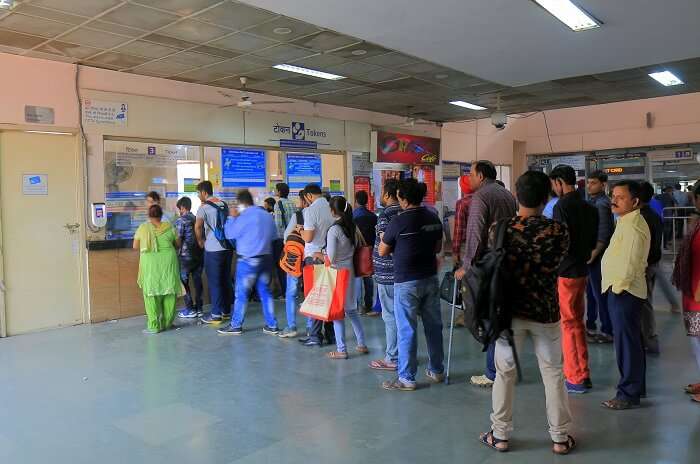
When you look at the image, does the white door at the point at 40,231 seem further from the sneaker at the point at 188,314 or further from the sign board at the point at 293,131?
the sign board at the point at 293,131

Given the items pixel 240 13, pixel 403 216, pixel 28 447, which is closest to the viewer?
pixel 28 447

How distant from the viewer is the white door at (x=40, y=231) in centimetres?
590

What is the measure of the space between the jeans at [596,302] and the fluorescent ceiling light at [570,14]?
7.09 ft

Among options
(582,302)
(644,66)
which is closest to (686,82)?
(644,66)

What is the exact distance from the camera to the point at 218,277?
6.27 metres

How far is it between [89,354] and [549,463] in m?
4.11

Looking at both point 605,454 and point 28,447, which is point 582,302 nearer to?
point 605,454

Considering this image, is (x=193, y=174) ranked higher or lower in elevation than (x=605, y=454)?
higher

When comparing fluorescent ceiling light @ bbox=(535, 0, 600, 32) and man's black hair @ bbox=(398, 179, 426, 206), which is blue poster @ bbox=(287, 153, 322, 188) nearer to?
fluorescent ceiling light @ bbox=(535, 0, 600, 32)

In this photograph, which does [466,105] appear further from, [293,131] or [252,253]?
[252,253]

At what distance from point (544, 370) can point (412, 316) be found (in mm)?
1147

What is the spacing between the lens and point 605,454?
9.53 feet

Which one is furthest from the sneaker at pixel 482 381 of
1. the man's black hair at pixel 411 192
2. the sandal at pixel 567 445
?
the man's black hair at pixel 411 192

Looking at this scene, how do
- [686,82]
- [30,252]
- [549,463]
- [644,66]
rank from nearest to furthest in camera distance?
[549,463], [30,252], [644,66], [686,82]
